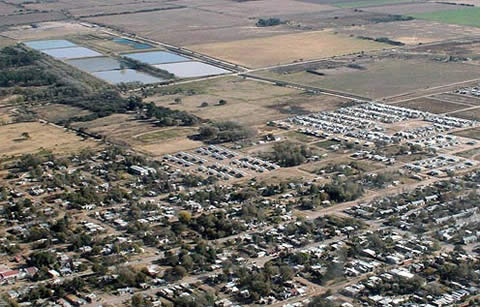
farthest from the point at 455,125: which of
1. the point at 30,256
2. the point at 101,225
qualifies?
the point at 30,256

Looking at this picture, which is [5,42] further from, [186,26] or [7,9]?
[7,9]

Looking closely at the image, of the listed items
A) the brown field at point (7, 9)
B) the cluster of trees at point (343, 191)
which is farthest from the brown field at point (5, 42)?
the cluster of trees at point (343, 191)

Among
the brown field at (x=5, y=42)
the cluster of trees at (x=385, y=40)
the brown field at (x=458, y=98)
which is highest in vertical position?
the cluster of trees at (x=385, y=40)

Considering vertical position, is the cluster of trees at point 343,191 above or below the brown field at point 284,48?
below

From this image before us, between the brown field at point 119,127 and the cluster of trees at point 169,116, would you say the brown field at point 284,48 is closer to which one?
the cluster of trees at point 169,116

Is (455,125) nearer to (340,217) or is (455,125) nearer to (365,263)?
(340,217)

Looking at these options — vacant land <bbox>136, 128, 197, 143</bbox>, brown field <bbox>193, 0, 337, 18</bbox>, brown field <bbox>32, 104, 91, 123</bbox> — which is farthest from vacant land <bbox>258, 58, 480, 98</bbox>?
brown field <bbox>193, 0, 337, 18</bbox>

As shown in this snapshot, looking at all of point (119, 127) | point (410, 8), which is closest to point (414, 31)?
point (410, 8)
